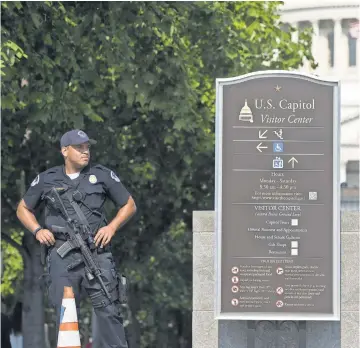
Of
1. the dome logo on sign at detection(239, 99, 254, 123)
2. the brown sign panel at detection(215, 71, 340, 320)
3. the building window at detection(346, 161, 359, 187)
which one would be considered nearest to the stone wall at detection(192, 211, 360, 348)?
the brown sign panel at detection(215, 71, 340, 320)

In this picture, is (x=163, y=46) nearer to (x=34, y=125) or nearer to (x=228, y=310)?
(x=34, y=125)

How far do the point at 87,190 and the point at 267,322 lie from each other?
82.7 inches

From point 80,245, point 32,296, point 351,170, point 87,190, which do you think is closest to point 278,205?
point 87,190

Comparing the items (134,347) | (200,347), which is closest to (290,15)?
(134,347)

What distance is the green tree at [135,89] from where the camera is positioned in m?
23.2

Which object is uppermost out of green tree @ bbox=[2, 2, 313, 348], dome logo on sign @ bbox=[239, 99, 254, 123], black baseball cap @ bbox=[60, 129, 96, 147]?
green tree @ bbox=[2, 2, 313, 348]

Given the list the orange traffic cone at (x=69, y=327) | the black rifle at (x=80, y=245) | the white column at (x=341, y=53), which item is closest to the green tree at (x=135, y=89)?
the black rifle at (x=80, y=245)

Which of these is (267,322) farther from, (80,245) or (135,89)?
(135,89)

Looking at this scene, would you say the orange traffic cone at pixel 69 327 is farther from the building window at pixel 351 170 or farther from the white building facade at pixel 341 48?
the white building facade at pixel 341 48

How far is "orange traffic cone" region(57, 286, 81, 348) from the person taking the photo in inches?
452

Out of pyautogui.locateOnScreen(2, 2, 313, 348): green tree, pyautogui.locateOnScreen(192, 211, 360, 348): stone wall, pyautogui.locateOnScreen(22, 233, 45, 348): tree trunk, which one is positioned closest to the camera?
pyautogui.locateOnScreen(192, 211, 360, 348): stone wall

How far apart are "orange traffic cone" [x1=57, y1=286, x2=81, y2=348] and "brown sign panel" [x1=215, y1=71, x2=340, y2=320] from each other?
1597 mm

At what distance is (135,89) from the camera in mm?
23328

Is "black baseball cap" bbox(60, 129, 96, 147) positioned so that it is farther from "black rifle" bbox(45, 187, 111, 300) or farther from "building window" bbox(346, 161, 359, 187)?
"building window" bbox(346, 161, 359, 187)
